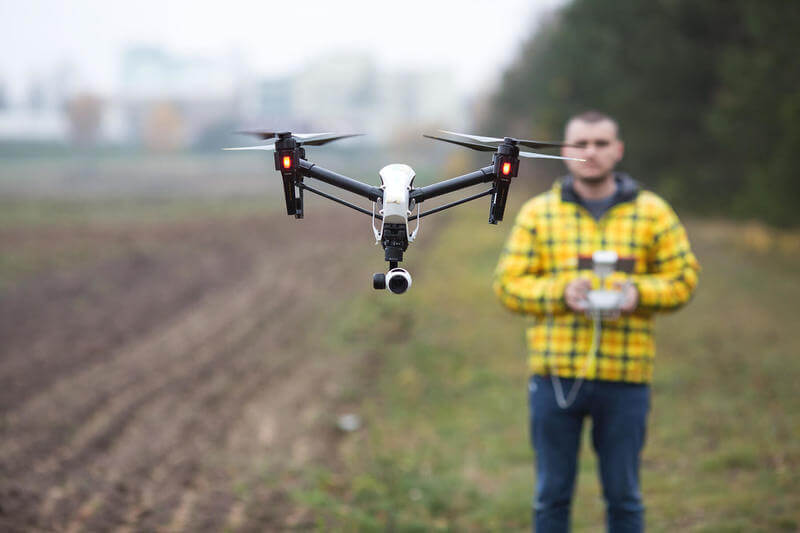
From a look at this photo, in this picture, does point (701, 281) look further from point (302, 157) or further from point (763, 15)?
point (302, 157)

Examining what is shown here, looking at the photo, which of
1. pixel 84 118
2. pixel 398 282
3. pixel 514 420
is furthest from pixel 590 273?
pixel 84 118

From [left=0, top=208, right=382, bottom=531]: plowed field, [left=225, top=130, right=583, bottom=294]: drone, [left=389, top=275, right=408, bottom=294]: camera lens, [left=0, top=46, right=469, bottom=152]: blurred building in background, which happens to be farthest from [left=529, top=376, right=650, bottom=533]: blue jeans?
[left=0, top=46, right=469, bottom=152]: blurred building in background

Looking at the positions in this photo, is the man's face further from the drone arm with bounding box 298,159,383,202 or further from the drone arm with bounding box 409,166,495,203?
the drone arm with bounding box 298,159,383,202

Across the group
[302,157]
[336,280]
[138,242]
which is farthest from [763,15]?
[138,242]

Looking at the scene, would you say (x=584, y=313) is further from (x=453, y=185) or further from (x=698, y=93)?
(x=698, y=93)

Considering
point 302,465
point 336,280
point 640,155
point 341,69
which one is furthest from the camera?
point 341,69

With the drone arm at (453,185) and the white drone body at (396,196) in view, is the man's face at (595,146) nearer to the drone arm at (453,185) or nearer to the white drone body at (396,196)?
the drone arm at (453,185)

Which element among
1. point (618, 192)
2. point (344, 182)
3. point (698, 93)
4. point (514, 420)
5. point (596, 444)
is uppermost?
point (698, 93)
